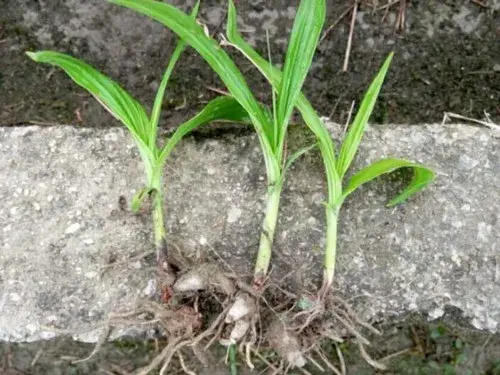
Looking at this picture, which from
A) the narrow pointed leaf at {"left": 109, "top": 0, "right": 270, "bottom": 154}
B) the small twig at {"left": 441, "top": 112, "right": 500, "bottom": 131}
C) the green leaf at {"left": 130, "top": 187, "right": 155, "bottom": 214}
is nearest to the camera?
the narrow pointed leaf at {"left": 109, "top": 0, "right": 270, "bottom": 154}

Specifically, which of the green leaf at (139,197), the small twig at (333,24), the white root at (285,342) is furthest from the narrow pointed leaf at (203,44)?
the small twig at (333,24)

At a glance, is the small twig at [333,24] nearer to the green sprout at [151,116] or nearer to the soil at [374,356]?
the green sprout at [151,116]

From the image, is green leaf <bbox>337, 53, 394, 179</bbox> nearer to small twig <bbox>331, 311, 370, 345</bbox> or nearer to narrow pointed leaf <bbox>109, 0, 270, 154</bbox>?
narrow pointed leaf <bbox>109, 0, 270, 154</bbox>

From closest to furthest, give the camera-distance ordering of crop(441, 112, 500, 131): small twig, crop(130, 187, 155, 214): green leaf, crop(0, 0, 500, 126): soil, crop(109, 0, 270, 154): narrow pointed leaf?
crop(109, 0, 270, 154): narrow pointed leaf < crop(130, 187, 155, 214): green leaf < crop(441, 112, 500, 131): small twig < crop(0, 0, 500, 126): soil

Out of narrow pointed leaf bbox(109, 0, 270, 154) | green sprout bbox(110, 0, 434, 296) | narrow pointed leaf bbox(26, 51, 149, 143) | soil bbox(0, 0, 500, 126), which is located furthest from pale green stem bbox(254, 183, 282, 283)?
soil bbox(0, 0, 500, 126)

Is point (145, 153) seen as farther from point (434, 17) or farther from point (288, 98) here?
point (434, 17)

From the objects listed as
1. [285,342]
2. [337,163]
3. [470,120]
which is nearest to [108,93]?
[337,163]
